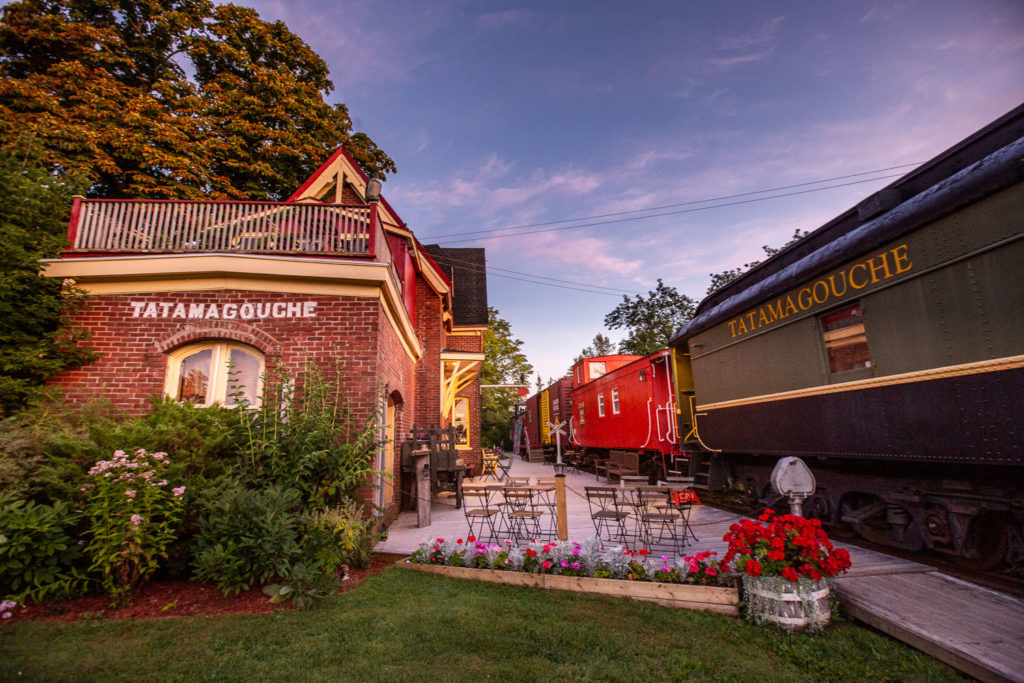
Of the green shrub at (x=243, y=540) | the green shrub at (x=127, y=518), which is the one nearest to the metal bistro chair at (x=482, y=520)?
the green shrub at (x=243, y=540)

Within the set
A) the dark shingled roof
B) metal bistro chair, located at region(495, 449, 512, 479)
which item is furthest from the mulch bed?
the dark shingled roof

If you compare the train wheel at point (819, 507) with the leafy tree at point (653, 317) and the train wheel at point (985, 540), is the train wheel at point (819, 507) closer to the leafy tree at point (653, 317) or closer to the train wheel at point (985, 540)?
the train wheel at point (985, 540)

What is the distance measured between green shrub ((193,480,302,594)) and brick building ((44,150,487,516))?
70.0 inches

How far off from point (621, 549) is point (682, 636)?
3.78 ft

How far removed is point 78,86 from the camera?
13547 millimetres

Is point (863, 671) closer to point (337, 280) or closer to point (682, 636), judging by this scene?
point (682, 636)

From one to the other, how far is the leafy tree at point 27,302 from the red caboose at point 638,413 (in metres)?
10.5

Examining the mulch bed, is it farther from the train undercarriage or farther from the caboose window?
the caboose window

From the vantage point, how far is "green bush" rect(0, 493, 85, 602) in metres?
3.50

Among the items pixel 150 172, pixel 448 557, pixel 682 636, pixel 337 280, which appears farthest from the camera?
pixel 150 172

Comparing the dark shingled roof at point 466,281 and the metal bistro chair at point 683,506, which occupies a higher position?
the dark shingled roof at point 466,281

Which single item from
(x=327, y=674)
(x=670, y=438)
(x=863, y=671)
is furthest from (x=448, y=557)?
(x=670, y=438)

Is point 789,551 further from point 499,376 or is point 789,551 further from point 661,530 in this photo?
point 499,376

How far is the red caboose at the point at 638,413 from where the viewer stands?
10562 mm
